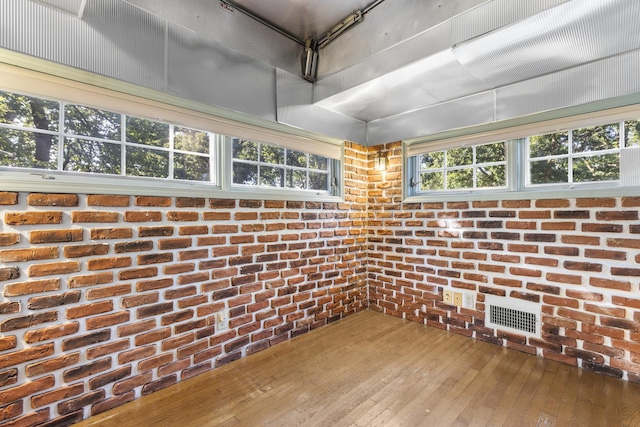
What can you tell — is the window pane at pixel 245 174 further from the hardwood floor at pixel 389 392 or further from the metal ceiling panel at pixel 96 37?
the hardwood floor at pixel 389 392

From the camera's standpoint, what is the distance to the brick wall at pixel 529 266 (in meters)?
1.92

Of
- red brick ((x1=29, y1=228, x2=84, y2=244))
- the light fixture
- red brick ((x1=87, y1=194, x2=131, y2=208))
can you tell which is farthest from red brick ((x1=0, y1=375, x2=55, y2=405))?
the light fixture

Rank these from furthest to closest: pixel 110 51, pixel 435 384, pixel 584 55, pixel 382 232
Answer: pixel 382 232, pixel 435 384, pixel 584 55, pixel 110 51

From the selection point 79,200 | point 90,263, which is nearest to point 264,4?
point 79,200

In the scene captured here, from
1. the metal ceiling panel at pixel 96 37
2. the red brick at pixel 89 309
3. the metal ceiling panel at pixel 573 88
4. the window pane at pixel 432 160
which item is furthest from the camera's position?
the window pane at pixel 432 160

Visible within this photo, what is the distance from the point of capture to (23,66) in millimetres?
1413

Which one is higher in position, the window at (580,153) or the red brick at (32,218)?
the window at (580,153)

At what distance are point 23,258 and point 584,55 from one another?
10.9ft

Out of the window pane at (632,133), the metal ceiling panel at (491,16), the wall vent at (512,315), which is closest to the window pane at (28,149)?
the metal ceiling panel at (491,16)

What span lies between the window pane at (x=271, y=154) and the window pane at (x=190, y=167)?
0.48 meters

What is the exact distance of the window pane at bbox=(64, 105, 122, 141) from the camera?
5.31 feet

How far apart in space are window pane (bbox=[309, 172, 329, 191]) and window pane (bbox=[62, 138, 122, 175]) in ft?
5.34

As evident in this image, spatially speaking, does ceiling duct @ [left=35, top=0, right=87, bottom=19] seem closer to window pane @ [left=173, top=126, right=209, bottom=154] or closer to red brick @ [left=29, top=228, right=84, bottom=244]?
window pane @ [left=173, top=126, right=209, bottom=154]

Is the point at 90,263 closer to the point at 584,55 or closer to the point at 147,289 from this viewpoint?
the point at 147,289
